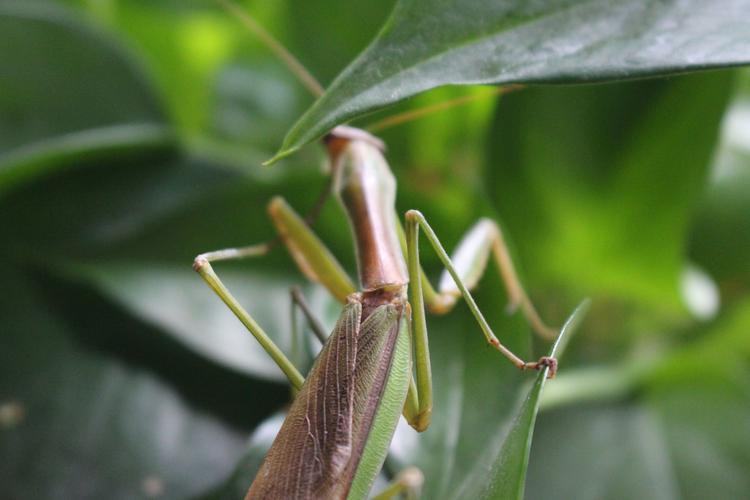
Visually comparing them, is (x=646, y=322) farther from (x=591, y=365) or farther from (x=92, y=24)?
(x=92, y=24)

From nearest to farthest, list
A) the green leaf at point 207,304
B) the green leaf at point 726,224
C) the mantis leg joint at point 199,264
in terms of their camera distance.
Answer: the mantis leg joint at point 199,264 → the green leaf at point 207,304 → the green leaf at point 726,224

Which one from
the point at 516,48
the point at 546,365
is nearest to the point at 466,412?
the point at 546,365

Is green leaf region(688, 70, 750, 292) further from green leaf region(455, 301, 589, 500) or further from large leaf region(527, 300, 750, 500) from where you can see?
green leaf region(455, 301, 589, 500)

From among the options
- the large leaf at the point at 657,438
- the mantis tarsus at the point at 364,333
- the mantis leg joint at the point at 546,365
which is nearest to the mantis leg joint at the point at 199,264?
the mantis tarsus at the point at 364,333

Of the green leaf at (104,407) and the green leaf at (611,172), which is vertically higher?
the green leaf at (104,407)

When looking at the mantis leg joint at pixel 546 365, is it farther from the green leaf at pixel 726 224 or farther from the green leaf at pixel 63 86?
the green leaf at pixel 63 86

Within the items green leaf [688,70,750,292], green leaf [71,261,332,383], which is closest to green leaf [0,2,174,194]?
green leaf [71,261,332,383]

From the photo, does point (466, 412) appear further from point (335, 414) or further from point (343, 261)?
point (343, 261)
